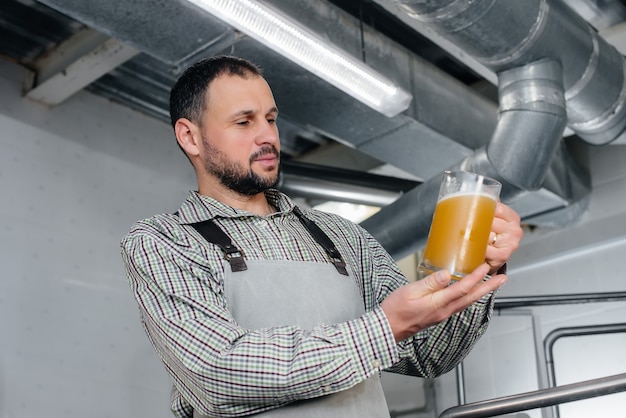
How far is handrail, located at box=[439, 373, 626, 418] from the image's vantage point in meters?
1.67

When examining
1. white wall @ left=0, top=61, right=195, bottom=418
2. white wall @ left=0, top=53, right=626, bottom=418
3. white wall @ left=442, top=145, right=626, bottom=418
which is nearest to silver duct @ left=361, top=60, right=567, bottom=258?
white wall @ left=442, top=145, right=626, bottom=418

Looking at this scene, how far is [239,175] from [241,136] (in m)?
0.08

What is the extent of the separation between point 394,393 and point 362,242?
3.57 m

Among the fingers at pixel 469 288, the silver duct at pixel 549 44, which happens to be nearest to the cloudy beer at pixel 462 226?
the fingers at pixel 469 288

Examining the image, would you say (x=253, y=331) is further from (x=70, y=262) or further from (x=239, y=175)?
(x=70, y=262)

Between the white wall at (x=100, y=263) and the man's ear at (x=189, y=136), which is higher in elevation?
the white wall at (x=100, y=263)

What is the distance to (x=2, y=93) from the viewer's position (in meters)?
4.02

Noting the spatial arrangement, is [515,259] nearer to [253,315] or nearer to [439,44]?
[439,44]

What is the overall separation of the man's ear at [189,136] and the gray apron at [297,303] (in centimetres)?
35

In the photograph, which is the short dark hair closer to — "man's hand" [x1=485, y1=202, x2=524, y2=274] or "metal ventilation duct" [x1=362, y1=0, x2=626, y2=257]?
"man's hand" [x1=485, y1=202, x2=524, y2=274]

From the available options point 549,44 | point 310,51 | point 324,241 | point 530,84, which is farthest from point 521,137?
point 324,241

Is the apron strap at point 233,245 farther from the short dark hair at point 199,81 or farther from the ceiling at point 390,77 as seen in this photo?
the ceiling at point 390,77

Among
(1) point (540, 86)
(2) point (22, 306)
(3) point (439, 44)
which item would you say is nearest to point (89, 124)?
(2) point (22, 306)

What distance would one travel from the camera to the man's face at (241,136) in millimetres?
1565
